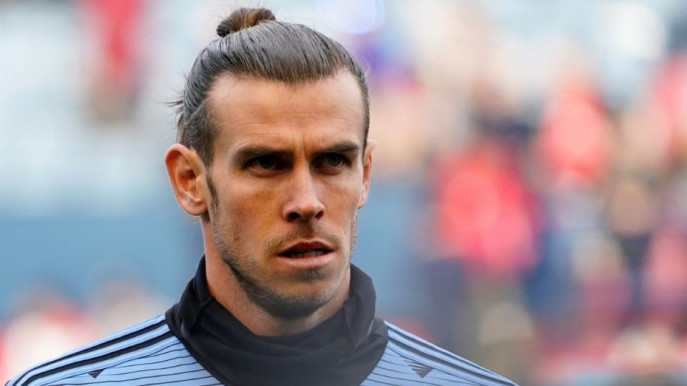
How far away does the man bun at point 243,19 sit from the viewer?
8.04 feet

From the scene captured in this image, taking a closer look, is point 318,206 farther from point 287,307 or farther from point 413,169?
point 413,169

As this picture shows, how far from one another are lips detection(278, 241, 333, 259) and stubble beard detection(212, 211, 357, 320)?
0.02m

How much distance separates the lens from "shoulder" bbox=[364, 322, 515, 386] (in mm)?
2309

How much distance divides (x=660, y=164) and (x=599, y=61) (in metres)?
0.74

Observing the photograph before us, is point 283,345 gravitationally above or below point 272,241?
below

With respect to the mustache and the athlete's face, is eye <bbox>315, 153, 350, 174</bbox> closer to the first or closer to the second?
the athlete's face

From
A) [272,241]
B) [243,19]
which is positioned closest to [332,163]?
[272,241]

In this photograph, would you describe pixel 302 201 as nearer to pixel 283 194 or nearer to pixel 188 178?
pixel 283 194

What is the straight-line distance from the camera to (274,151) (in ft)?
7.09

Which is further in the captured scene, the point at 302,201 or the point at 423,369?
the point at 423,369

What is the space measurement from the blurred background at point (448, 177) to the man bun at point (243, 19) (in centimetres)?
421

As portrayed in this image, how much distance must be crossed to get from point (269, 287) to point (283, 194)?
0.17 meters

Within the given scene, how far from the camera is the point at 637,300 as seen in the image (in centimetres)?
726

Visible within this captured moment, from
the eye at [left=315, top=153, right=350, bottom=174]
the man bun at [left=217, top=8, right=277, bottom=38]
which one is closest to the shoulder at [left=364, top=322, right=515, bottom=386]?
the eye at [left=315, top=153, right=350, bottom=174]
